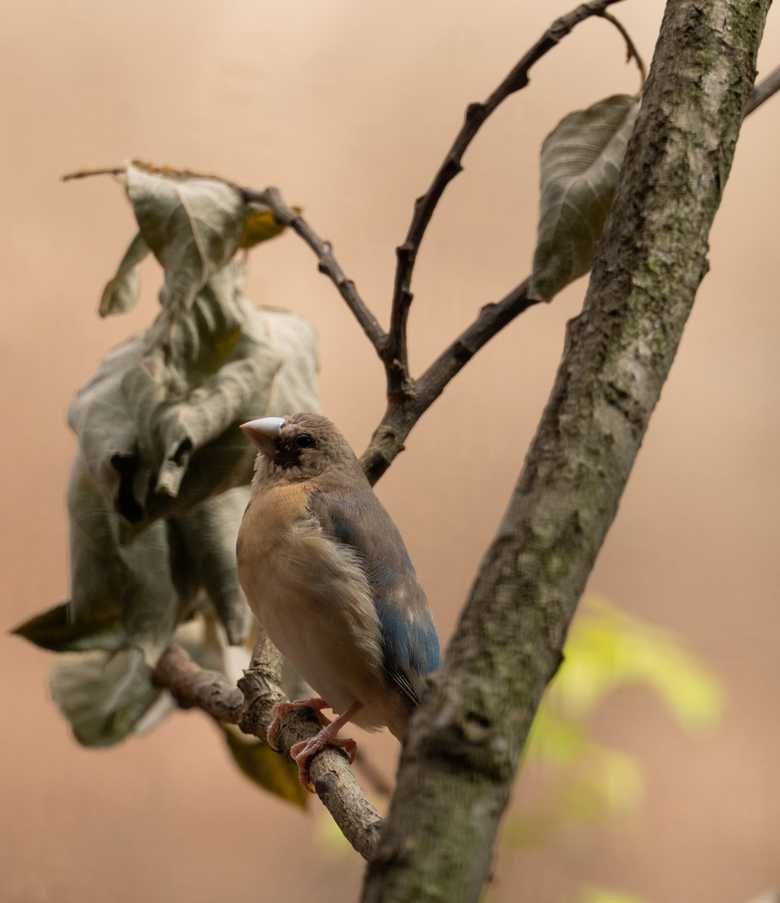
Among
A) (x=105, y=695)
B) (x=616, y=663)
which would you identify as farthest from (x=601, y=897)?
Answer: (x=105, y=695)

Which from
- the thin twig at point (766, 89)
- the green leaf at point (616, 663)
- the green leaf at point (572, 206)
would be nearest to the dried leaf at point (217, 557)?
the green leaf at point (572, 206)

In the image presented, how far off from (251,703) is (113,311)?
506 millimetres

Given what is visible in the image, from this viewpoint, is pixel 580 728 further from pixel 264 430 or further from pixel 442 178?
pixel 442 178

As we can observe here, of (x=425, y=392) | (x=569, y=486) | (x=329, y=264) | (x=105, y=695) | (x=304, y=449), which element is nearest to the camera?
(x=569, y=486)

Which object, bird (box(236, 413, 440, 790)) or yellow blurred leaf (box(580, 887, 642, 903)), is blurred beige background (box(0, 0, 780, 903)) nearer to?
yellow blurred leaf (box(580, 887, 642, 903))

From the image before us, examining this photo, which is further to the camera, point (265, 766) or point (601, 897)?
point (601, 897)

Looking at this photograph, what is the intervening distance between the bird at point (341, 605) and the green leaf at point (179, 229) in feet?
0.54

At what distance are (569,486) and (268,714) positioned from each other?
68 cm

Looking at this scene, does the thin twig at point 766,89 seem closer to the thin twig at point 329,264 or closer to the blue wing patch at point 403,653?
the thin twig at point 329,264

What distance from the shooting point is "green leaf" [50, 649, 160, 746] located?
154 centimetres

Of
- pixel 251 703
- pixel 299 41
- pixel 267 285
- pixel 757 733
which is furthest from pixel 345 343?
pixel 251 703

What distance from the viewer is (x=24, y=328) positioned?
313 centimetres

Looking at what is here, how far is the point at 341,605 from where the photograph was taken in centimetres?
122

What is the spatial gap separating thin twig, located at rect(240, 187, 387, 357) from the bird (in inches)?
5.6
